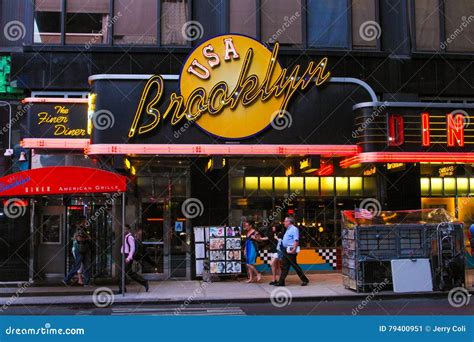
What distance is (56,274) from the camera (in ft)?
57.7

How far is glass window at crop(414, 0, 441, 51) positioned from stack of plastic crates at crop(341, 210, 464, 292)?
23.4 ft

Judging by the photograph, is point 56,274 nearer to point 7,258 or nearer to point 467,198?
point 7,258

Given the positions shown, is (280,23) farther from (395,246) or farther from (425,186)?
(395,246)

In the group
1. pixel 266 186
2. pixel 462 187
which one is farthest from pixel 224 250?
pixel 462 187

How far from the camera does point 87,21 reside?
18.3 meters

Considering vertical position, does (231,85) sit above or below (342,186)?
above

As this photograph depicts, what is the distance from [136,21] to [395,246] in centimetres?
1004

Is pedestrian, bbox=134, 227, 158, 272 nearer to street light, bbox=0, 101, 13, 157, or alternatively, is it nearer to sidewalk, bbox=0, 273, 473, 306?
sidewalk, bbox=0, 273, 473, 306

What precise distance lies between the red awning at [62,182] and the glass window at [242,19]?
675cm

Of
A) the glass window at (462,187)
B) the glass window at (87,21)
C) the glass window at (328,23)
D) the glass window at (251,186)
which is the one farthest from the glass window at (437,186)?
the glass window at (87,21)

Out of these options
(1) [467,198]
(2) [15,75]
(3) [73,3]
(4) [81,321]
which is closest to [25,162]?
(2) [15,75]

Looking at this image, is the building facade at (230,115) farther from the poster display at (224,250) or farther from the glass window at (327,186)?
the poster display at (224,250)

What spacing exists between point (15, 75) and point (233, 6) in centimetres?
673

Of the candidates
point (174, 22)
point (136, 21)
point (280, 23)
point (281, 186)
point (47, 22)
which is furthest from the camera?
point (280, 23)
